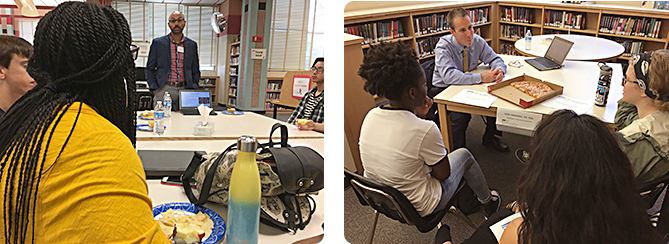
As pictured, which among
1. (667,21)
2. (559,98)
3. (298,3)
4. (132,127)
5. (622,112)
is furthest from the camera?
(298,3)

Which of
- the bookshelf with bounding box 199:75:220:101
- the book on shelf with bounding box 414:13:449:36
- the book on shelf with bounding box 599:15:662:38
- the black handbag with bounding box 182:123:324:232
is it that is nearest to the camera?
the black handbag with bounding box 182:123:324:232

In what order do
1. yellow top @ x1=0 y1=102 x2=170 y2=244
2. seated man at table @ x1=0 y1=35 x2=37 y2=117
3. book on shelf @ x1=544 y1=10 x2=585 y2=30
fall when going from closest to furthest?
yellow top @ x1=0 y1=102 x2=170 y2=244 < seated man at table @ x1=0 y1=35 x2=37 y2=117 < book on shelf @ x1=544 y1=10 x2=585 y2=30

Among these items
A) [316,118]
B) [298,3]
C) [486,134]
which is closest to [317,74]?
[316,118]

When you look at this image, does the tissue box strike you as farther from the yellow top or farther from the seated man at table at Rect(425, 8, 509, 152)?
the yellow top

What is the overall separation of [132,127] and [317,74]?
7.28 feet

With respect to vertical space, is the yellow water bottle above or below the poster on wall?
below

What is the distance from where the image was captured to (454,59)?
2594mm

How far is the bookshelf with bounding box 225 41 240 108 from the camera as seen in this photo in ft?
31.5

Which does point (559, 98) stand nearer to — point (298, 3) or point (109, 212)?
point (109, 212)

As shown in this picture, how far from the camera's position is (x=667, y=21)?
14.0 feet

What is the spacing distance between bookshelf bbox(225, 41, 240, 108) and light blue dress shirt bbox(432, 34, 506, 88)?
7.41 meters

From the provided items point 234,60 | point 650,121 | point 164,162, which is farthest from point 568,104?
point 234,60

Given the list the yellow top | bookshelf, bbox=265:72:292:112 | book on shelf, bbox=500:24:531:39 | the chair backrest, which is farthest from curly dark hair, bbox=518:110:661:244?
bookshelf, bbox=265:72:292:112

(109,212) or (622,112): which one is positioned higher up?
(622,112)
